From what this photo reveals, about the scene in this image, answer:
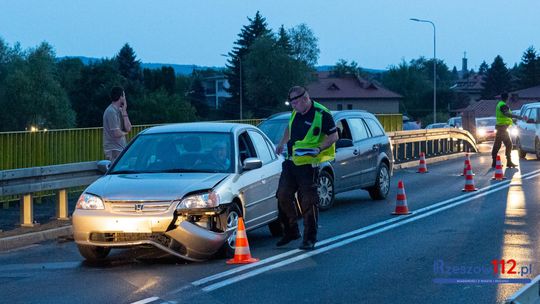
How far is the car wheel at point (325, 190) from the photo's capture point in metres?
14.5

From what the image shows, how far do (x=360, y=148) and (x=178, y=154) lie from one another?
5.97 meters

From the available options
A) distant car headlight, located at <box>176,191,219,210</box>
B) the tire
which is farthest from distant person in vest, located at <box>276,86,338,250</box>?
the tire

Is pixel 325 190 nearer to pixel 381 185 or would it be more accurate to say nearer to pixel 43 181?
pixel 381 185

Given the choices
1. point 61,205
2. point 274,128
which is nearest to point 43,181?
point 61,205

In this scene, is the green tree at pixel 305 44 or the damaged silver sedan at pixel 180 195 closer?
the damaged silver sedan at pixel 180 195

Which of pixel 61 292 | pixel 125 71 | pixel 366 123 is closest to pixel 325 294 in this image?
pixel 61 292

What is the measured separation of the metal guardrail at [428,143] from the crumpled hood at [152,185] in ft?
49.1

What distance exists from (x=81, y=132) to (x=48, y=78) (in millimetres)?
73606

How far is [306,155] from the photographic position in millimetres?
10242

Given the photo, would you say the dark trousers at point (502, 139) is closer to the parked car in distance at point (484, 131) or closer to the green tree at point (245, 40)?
the parked car in distance at point (484, 131)

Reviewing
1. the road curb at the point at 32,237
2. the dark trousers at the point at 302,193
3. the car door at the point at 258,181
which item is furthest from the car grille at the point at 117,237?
the road curb at the point at 32,237

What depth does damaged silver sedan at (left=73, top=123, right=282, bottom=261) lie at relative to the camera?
9.12 meters

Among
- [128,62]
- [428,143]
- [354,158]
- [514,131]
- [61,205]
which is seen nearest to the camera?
[61,205]

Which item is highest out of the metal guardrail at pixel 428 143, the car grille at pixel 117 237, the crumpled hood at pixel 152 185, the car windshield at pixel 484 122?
the car windshield at pixel 484 122
